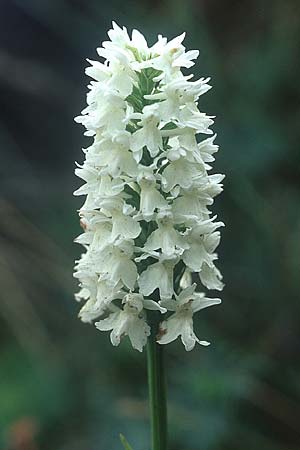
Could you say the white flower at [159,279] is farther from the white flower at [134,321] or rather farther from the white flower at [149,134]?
the white flower at [149,134]

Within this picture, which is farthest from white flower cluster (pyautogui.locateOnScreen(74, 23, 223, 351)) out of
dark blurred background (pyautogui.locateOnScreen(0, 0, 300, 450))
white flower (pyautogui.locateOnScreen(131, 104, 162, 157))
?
dark blurred background (pyautogui.locateOnScreen(0, 0, 300, 450))

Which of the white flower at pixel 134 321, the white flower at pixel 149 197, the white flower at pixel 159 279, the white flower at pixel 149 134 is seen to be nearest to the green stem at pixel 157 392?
the white flower at pixel 134 321

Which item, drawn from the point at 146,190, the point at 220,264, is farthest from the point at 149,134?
the point at 220,264
